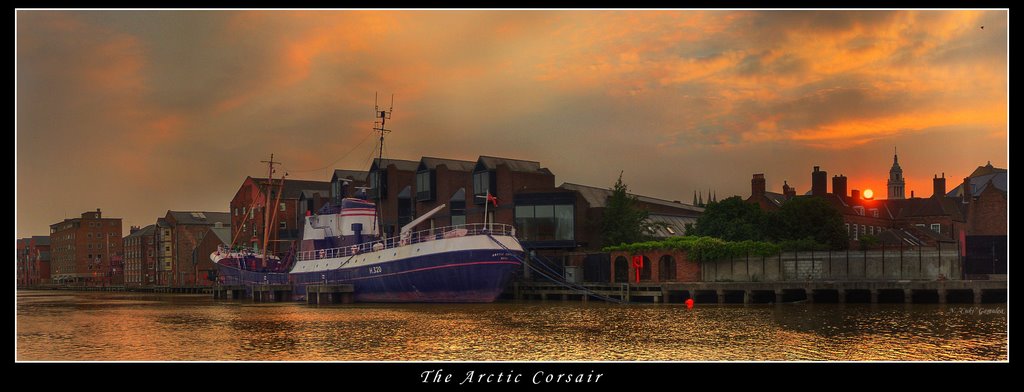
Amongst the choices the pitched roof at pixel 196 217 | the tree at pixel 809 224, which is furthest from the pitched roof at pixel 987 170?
the pitched roof at pixel 196 217

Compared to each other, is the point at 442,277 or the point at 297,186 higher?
the point at 297,186

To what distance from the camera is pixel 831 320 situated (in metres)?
36.9

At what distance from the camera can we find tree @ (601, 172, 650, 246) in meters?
65.6

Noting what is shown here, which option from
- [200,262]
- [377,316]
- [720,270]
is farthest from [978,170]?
[200,262]

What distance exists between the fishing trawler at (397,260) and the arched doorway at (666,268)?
27.6 feet

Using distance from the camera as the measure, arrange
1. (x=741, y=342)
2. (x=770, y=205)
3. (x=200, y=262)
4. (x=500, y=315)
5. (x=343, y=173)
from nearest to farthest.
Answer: (x=741, y=342), (x=500, y=315), (x=770, y=205), (x=343, y=173), (x=200, y=262)

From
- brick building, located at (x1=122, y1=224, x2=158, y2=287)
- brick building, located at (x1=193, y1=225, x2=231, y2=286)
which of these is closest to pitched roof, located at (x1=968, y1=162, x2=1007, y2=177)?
brick building, located at (x1=193, y1=225, x2=231, y2=286)

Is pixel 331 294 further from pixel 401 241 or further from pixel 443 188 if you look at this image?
pixel 443 188

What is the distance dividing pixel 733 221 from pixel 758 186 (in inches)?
680

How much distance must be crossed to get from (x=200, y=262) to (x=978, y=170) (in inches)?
3548

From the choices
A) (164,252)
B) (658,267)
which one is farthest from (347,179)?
(164,252)

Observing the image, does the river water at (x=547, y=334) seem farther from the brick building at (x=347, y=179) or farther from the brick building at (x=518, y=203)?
the brick building at (x=347, y=179)

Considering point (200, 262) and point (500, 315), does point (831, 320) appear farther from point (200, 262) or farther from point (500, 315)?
point (200, 262)

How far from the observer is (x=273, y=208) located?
102m
